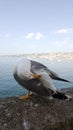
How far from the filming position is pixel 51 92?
11.5ft

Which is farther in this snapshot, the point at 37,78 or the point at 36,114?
the point at 37,78

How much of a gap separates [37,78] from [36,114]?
598 millimetres

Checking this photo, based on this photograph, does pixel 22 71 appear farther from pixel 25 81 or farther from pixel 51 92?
pixel 51 92

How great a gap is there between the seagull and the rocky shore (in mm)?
214

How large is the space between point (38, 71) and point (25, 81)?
0.93 ft

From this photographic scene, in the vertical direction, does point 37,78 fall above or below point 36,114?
above

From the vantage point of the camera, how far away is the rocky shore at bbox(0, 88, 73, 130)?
3.08 metres

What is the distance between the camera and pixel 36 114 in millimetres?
3346

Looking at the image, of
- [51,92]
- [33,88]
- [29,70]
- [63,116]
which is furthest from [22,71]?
[63,116]

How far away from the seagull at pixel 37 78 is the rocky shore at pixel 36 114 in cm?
21

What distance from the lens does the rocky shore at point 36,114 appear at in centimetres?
308

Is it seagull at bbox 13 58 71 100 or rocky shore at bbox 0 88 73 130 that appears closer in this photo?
rocky shore at bbox 0 88 73 130

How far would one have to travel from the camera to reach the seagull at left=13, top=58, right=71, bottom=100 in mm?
3514

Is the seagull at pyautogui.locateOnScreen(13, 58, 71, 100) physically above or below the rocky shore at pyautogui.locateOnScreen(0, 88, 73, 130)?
above
